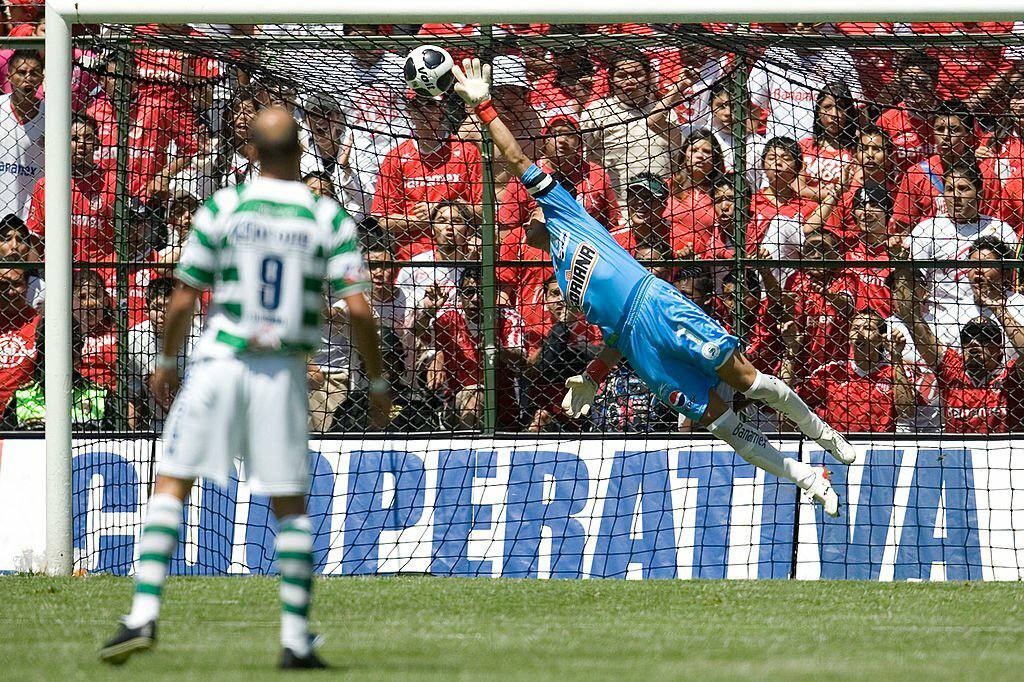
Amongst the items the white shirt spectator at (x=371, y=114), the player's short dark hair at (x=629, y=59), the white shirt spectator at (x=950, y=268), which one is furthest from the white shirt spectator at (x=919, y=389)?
the white shirt spectator at (x=371, y=114)

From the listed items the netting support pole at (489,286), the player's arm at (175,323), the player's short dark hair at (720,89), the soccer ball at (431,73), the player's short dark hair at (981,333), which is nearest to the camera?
the player's arm at (175,323)

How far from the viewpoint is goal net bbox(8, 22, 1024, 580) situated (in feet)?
24.1

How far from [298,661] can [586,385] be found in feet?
11.2

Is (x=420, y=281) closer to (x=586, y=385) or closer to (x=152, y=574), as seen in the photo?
(x=586, y=385)

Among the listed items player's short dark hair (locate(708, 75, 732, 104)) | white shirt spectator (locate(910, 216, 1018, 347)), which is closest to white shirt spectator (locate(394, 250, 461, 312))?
player's short dark hair (locate(708, 75, 732, 104))

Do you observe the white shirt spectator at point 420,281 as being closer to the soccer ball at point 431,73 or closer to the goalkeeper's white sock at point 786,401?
the soccer ball at point 431,73

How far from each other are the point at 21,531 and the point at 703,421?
3.83 metres

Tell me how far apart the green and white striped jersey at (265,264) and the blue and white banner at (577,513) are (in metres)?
3.50

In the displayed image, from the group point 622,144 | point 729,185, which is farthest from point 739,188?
point 622,144

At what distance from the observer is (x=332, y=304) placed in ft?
28.8

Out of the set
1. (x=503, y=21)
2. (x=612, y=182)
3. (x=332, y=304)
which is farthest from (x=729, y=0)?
(x=332, y=304)

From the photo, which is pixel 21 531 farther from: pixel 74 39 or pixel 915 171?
pixel 915 171

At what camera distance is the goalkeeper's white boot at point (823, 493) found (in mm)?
6668

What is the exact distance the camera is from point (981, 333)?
8.25 metres
